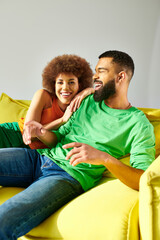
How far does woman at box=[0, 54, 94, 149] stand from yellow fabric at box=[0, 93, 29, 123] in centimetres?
18

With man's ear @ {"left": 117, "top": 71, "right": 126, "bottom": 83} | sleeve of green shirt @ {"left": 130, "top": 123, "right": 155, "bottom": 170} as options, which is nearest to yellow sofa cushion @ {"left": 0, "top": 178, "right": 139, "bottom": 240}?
sleeve of green shirt @ {"left": 130, "top": 123, "right": 155, "bottom": 170}

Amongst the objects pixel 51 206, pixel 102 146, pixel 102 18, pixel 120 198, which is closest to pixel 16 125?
pixel 102 146

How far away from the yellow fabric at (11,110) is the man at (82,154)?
21.4 inches

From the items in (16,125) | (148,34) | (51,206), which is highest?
(148,34)

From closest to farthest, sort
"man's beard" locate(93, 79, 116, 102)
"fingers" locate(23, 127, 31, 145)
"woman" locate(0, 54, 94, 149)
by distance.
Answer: "fingers" locate(23, 127, 31, 145), "man's beard" locate(93, 79, 116, 102), "woman" locate(0, 54, 94, 149)

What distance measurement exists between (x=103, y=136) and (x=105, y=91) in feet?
0.89

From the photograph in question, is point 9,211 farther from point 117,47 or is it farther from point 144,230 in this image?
point 117,47

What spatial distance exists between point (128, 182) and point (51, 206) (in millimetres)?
350

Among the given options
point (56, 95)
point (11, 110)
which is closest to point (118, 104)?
point (56, 95)

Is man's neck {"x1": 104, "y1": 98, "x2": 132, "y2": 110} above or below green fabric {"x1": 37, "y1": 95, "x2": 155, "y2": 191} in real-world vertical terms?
above

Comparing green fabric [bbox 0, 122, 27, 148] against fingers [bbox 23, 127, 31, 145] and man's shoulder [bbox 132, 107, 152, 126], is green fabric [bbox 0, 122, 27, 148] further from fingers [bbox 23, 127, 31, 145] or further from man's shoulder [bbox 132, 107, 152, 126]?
man's shoulder [bbox 132, 107, 152, 126]

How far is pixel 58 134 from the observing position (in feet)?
5.50

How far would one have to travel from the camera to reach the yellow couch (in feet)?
3.26

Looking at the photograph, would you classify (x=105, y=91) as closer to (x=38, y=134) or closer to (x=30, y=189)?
(x=38, y=134)
